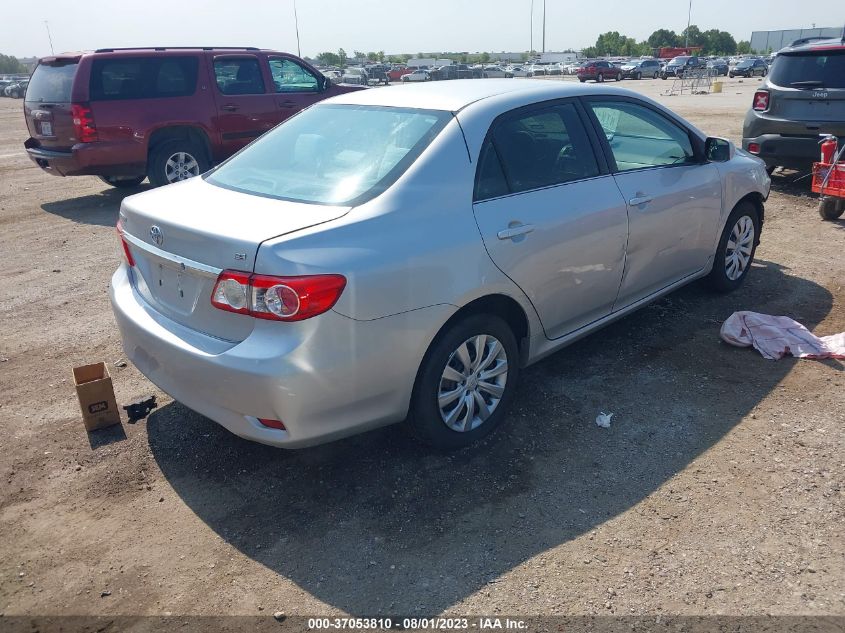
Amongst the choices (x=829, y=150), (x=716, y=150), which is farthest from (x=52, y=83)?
(x=829, y=150)

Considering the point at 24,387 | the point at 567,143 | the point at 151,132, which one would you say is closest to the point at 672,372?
the point at 567,143

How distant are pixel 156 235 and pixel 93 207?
293 inches

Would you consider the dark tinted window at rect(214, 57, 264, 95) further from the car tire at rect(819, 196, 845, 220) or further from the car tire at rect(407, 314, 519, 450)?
the car tire at rect(407, 314, 519, 450)

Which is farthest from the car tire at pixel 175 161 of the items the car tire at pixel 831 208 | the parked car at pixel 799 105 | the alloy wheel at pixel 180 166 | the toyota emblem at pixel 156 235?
the car tire at pixel 831 208

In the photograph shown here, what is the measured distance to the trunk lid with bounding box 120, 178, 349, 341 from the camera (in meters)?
2.98

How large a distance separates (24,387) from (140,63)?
254 inches

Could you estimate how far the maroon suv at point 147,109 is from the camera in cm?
908

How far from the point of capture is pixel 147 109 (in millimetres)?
9414

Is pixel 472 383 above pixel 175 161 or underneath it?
underneath

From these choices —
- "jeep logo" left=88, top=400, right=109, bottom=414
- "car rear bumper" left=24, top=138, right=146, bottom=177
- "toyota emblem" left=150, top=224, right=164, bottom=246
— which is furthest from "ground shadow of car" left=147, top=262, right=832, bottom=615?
"car rear bumper" left=24, top=138, right=146, bottom=177

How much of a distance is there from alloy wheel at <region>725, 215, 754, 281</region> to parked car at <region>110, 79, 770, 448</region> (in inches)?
44.8

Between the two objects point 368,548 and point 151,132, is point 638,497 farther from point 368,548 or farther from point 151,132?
point 151,132

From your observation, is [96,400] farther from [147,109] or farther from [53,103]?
[53,103]

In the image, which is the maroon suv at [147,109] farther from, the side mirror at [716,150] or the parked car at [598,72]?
the parked car at [598,72]
